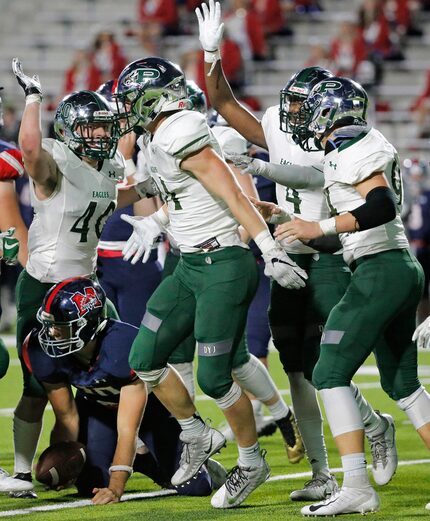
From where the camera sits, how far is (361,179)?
14.8 feet

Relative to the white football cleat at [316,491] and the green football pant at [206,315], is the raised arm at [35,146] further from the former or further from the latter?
the white football cleat at [316,491]

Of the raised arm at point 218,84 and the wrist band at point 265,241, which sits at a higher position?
the raised arm at point 218,84

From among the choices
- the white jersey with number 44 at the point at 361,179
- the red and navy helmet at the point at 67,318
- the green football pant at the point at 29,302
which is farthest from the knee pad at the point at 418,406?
the green football pant at the point at 29,302

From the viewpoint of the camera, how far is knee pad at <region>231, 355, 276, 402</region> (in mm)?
5090

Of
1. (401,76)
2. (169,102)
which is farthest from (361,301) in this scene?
(401,76)

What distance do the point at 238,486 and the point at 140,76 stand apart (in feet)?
5.38

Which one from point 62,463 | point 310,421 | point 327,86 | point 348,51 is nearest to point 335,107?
point 327,86

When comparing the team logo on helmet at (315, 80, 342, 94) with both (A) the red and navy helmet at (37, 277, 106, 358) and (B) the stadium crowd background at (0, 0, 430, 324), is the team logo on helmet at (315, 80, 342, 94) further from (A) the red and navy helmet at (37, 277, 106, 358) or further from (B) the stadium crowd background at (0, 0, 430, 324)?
(B) the stadium crowd background at (0, 0, 430, 324)

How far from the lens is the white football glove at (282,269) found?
4586 mm

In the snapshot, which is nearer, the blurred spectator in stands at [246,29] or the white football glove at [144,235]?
the white football glove at [144,235]

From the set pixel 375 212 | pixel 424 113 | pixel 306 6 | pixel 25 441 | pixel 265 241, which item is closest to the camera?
pixel 375 212

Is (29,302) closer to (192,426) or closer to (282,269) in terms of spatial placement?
(192,426)

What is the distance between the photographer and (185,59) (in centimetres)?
1308

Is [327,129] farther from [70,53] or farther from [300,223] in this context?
[70,53]
